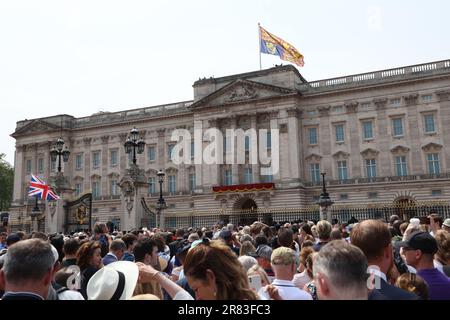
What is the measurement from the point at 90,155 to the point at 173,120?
46.1 ft

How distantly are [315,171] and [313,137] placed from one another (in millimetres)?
3893

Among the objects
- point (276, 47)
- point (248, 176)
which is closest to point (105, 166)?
point (248, 176)

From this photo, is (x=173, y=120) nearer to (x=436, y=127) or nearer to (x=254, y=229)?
(x=436, y=127)

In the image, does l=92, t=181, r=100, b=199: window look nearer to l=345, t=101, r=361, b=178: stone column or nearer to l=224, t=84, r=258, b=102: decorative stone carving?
l=224, t=84, r=258, b=102: decorative stone carving

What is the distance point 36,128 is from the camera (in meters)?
61.3

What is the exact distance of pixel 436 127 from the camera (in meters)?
41.9

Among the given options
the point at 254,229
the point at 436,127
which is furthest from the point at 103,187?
the point at 254,229

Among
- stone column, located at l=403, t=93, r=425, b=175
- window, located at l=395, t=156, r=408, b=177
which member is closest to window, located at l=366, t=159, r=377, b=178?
window, located at l=395, t=156, r=408, b=177

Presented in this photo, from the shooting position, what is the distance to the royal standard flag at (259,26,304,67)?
46.7 metres

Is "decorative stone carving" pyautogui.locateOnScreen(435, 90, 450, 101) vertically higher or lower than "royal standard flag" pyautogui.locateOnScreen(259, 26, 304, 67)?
lower

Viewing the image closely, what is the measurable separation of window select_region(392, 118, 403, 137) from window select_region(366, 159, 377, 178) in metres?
3.58

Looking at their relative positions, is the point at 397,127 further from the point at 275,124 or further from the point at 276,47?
the point at 276,47

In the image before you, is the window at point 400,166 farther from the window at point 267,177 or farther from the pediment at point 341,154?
the window at point 267,177

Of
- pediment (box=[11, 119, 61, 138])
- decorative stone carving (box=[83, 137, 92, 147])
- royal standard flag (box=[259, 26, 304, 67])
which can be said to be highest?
royal standard flag (box=[259, 26, 304, 67])
